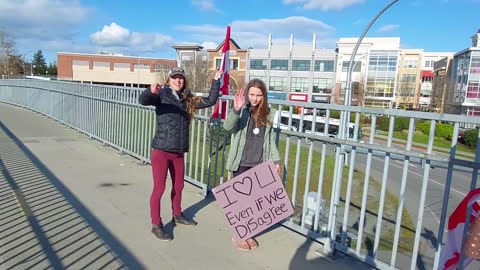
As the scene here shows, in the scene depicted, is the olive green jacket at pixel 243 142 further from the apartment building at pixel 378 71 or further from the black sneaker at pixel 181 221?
the apartment building at pixel 378 71

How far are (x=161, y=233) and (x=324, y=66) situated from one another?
8062 centimetres

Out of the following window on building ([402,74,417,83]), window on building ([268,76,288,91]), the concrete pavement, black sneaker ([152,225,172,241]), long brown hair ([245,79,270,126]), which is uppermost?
window on building ([402,74,417,83])

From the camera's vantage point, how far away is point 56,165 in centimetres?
682

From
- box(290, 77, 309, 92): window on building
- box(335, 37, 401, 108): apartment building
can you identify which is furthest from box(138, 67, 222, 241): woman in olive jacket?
box(290, 77, 309, 92): window on building

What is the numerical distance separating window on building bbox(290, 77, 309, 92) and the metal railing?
65.3 meters

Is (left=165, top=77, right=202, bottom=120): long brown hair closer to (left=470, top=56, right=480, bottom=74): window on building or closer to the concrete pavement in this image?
the concrete pavement

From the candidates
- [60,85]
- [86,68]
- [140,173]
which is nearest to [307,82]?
[86,68]

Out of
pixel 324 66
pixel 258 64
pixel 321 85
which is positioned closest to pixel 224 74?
pixel 321 85

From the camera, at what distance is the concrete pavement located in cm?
335

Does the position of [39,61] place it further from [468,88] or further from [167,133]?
[167,133]

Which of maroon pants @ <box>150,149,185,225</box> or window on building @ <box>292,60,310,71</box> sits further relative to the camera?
window on building @ <box>292,60,310,71</box>

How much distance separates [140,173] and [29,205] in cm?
222

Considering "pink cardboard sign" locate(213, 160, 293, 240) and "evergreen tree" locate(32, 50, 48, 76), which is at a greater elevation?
"evergreen tree" locate(32, 50, 48, 76)

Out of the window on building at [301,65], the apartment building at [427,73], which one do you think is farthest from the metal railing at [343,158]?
the apartment building at [427,73]
